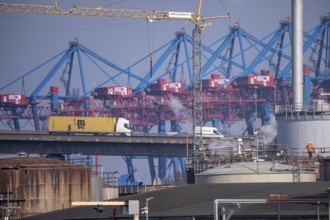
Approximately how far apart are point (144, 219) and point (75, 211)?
10.4 meters

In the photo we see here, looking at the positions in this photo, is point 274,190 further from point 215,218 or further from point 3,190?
point 3,190

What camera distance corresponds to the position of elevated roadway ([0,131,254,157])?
15462cm

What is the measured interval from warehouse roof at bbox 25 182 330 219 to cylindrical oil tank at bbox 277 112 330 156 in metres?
39.1

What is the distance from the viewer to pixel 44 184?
2499 inches

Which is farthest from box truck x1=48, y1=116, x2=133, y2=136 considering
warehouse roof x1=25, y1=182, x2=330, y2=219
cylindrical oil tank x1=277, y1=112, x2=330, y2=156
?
warehouse roof x1=25, y1=182, x2=330, y2=219

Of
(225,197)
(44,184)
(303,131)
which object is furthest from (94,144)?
(225,197)

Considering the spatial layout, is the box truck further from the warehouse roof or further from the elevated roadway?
the warehouse roof

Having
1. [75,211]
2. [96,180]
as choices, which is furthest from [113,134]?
[75,211]

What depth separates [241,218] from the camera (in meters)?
37.1

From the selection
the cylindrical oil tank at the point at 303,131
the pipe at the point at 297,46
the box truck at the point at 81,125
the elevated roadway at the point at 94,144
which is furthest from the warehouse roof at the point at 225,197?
the box truck at the point at 81,125

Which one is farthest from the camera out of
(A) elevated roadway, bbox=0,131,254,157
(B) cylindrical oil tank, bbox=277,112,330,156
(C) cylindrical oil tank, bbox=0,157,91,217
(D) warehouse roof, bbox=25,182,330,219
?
(A) elevated roadway, bbox=0,131,254,157

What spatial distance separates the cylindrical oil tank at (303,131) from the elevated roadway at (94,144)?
5910cm

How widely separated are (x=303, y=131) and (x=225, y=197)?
48.9m

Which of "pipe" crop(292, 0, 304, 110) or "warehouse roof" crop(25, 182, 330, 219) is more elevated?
"pipe" crop(292, 0, 304, 110)
